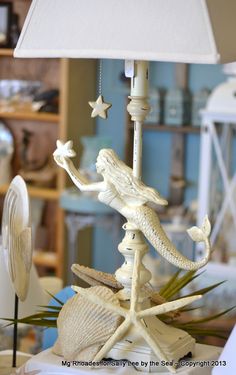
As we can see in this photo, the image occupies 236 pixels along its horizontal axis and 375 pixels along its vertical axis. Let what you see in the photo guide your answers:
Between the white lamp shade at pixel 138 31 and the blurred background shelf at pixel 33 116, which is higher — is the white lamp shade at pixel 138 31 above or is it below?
above

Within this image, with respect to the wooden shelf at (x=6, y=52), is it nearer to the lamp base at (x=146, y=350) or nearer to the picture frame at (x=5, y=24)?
the picture frame at (x=5, y=24)

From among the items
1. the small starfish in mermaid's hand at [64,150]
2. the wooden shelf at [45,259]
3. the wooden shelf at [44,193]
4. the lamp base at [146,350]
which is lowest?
the wooden shelf at [45,259]

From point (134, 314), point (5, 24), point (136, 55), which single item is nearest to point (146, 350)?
point (134, 314)

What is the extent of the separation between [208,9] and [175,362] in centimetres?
54

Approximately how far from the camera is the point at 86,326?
1.38 m

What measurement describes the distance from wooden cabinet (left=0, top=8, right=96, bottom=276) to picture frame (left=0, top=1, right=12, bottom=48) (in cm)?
7

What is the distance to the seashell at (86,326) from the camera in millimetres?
1373

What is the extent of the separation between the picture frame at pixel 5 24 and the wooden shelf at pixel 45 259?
1148 mm

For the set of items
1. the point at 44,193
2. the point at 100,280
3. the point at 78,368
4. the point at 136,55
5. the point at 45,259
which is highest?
the point at 136,55

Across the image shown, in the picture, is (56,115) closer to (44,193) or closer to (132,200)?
(44,193)

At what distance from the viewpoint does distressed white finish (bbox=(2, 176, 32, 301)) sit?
61.3 inches

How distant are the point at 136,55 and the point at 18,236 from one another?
0.50 meters

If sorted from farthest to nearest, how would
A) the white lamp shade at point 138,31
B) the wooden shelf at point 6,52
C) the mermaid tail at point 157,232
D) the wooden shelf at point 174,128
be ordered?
the wooden shelf at point 6,52, the wooden shelf at point 174,128, the mermaid tail at point 157,232, the white lamp shade at point 138,31

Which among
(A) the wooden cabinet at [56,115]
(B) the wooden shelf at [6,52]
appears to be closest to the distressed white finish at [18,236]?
(A) the wooden cabinet at [56,115]
